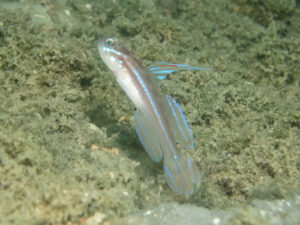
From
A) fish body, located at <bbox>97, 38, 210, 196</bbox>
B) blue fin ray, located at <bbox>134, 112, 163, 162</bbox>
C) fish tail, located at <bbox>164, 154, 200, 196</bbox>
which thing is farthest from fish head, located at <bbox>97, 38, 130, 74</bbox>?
fish tail, located at <bbox>164, 154, 200, 196</bbox>

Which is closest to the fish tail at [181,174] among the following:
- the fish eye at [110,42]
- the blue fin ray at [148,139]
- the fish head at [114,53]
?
the blue fin ray at [148,139]

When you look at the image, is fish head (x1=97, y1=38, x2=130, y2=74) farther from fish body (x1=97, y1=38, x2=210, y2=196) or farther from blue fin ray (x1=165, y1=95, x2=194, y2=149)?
blue fin ray (x1=165, y1=95, x2=194, y2=149)

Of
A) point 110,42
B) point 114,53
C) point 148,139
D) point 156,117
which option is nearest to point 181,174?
point 148,139

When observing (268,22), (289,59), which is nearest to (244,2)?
(268,22)

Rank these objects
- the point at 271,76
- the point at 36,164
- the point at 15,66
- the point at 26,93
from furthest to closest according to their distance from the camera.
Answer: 1. the point at 271,76
2. the point at 15,66
3. the point at 26,93
4. the point at 36,164

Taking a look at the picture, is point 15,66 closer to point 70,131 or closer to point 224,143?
point 70,131

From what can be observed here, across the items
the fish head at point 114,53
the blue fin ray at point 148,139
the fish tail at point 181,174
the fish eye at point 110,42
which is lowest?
the fish tail at point 181,174

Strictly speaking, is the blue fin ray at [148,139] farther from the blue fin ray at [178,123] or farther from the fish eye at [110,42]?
the fish eye at [110,42]
